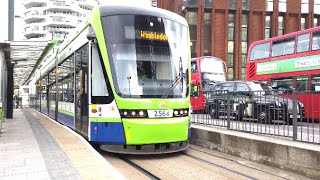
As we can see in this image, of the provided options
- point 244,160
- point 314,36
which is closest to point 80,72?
point 244,160

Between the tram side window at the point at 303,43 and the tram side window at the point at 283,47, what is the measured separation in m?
0.38

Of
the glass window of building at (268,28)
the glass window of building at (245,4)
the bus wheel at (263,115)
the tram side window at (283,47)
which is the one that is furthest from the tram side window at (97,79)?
the glass window of building at (268,28)

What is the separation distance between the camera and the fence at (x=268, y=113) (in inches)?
292

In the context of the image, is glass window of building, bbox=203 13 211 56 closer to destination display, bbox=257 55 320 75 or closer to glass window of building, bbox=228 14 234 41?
glass window of building, bbox=228 14 234 41

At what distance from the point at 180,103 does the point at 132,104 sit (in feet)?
4.12

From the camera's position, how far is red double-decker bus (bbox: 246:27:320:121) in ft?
49.2

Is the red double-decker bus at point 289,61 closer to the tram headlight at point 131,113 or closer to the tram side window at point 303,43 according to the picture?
the tram side window at point 303,43

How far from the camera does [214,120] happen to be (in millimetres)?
10742

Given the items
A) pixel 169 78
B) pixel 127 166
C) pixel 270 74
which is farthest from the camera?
pixel 270 74

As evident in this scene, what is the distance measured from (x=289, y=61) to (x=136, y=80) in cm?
1012

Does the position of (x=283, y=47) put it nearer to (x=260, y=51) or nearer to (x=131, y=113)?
(x=260, y=51)

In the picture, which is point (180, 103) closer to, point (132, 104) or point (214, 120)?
point (132, 104)

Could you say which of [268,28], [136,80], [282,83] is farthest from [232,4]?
[136,80]

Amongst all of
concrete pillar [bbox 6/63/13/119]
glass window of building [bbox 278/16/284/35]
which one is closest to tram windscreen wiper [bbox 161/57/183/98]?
concrete pillar [bbox 6/63/13/119]
